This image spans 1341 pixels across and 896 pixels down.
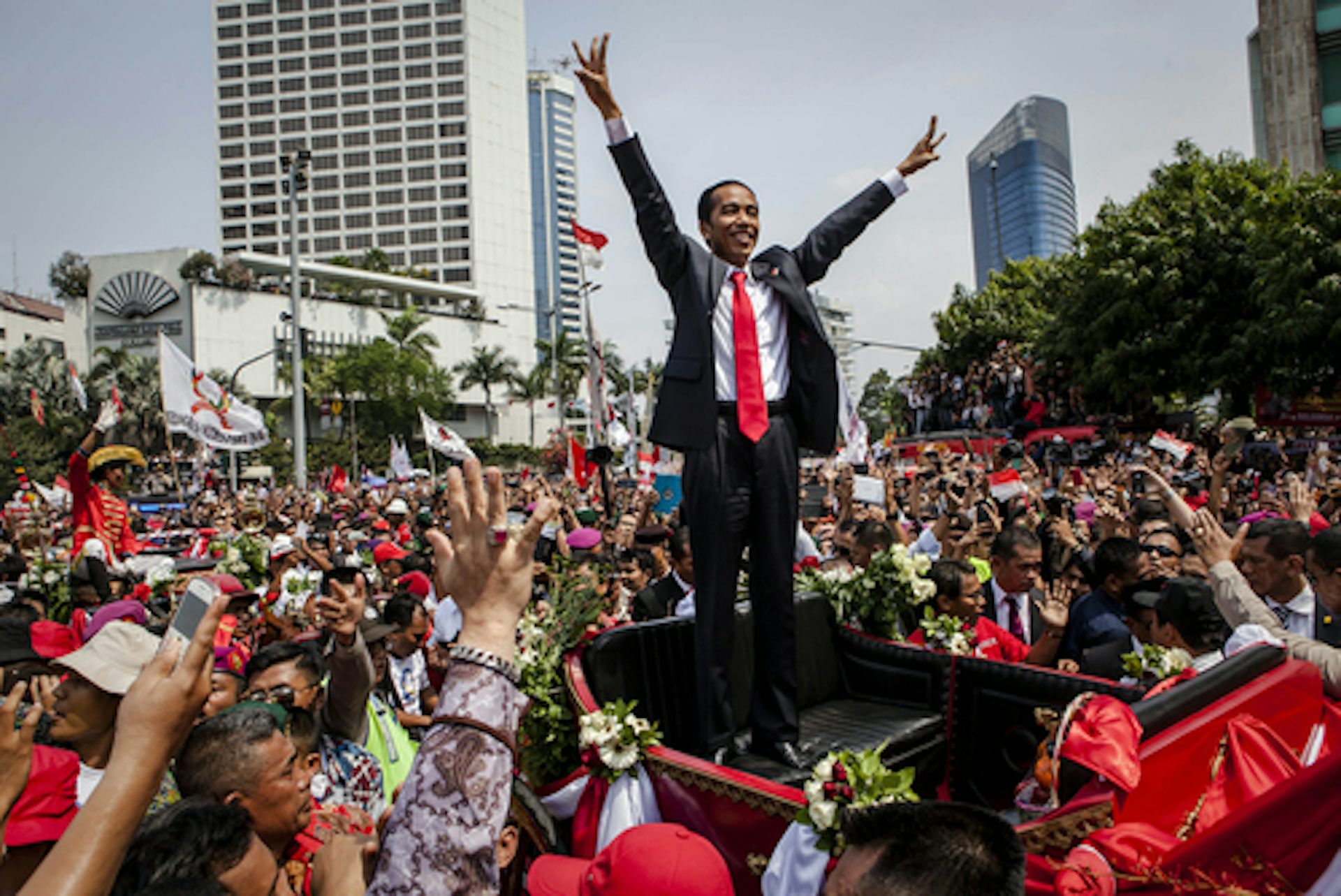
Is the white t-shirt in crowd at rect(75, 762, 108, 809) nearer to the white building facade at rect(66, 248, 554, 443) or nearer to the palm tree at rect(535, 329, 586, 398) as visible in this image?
the white building facade at rect(66, 248, 554, 443)

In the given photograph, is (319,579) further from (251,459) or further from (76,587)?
(251,459)

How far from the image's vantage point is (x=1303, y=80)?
29.2 m

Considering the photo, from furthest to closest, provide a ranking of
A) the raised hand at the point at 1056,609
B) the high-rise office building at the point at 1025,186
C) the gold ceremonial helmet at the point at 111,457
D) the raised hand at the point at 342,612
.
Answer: the high-rise office building at the point at 1025,186
the gold ceremonial helmet at the point at 111,457
the raised hand at the point at 1056,609
the raised hand at the point at 342,612

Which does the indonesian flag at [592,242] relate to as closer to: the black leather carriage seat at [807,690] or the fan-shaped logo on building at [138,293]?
the black leather carriage seat at [807,690]

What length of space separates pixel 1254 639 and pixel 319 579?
683cm

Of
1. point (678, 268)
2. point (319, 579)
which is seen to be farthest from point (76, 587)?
point (678, 268)

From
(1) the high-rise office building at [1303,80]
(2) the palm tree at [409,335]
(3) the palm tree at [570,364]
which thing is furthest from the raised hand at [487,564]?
(3) the palm tree at [570,364]

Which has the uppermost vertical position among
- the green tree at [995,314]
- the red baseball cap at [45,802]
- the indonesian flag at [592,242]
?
the green tree at [995,314]

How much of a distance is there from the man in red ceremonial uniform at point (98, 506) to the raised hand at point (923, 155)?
8.13 metres

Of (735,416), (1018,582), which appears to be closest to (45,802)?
(735,416)

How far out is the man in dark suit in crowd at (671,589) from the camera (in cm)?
616

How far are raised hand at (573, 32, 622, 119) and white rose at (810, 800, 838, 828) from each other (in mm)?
2271

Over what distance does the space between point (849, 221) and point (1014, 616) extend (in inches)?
125

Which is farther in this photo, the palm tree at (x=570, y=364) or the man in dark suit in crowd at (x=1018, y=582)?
the palm tree at (x=570, y=364)
